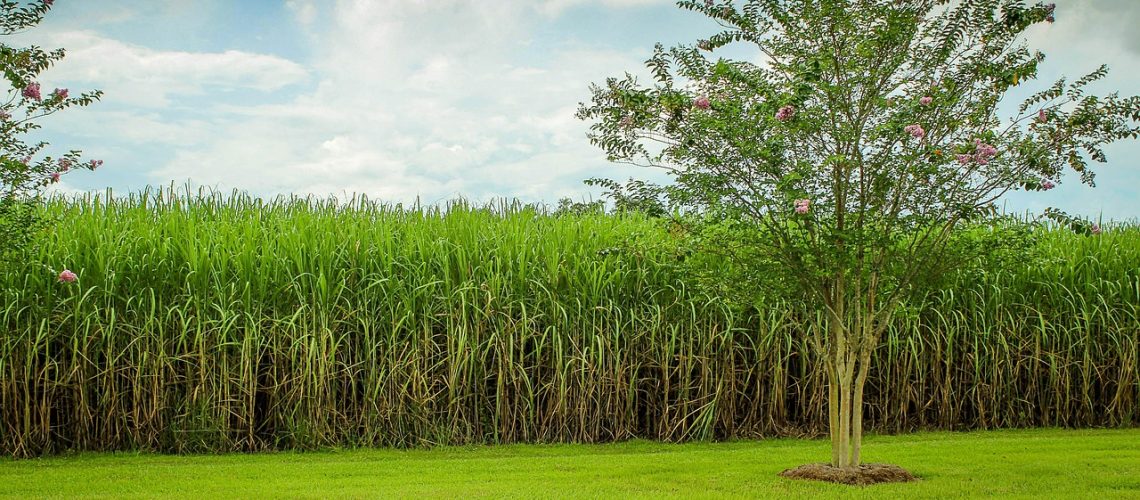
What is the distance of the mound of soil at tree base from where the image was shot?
211 inches

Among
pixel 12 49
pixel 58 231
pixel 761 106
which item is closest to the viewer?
pixel 761 106

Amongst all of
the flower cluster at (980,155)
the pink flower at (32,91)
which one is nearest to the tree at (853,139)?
the flower cluster at (980,155)

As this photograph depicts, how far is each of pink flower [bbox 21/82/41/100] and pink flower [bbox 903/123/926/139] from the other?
5092 mm

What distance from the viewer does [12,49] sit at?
17.7ft

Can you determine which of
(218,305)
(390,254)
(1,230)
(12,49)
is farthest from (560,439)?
(12,49)

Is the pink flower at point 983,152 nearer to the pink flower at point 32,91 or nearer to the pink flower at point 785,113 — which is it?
the pink flower at point 785,113

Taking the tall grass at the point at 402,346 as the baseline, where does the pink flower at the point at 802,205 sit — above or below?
A: above

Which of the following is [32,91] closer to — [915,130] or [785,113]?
[785,113]

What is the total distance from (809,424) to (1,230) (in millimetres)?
6120

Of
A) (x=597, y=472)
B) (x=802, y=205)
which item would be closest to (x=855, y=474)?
(x=597, y=472)

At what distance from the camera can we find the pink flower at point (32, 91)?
5617mm

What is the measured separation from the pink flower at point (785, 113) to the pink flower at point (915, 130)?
68 centimetres

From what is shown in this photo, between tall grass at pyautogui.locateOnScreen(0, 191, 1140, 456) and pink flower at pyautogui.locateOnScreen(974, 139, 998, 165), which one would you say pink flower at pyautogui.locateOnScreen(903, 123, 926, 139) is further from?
tall grass at pyautogui.locateOnScreen(0, 191, 1140, 456)

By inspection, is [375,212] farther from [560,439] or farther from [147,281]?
[560,439]
